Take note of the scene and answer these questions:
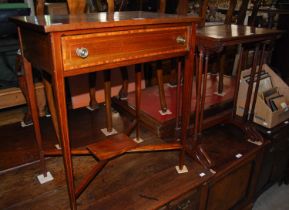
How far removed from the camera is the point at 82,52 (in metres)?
0.79

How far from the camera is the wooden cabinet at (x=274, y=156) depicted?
1.61 m

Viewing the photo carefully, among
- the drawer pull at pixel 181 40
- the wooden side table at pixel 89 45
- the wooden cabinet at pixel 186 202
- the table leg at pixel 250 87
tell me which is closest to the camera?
the wooden side table at pixel 89 45

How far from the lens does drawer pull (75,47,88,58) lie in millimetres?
790

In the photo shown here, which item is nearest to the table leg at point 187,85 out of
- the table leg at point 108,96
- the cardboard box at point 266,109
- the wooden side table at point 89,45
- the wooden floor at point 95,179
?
the wooden side table at point 89,45

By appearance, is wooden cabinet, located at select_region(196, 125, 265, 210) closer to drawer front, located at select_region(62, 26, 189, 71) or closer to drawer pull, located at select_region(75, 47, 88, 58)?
drawer front, located at select_region(62, 26, 189, 71)

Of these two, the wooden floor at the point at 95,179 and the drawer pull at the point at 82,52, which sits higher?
the drawer pull at the point at 82,52

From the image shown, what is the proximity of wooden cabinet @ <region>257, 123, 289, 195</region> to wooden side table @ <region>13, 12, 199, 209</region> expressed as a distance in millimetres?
789

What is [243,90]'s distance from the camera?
5.57 ft

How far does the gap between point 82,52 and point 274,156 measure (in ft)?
4.71

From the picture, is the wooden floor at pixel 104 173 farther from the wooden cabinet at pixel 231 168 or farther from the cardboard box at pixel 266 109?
the cardboard box at pixel 266 109

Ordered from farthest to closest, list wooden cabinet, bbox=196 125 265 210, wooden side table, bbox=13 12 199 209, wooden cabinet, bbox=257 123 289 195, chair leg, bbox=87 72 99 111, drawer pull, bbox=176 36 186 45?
chair leg, bbox=87 72 99 111
wooden cabinet, bbox=257 123 289 195
wooden cabinet, bbox=196 125 265 210
drawer pull, bbox=176 36 186 45
wooden side table, bbox=13 12 199 209

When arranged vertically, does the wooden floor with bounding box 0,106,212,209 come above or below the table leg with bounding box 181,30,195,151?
below

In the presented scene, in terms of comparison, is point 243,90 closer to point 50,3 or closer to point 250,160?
point 250,160

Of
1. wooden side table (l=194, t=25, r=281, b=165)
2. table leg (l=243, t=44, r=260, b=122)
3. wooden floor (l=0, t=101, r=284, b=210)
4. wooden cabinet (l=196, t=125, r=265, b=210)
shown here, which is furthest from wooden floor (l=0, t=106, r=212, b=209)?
table leg (l=243, t=44, r=260, b=122)
